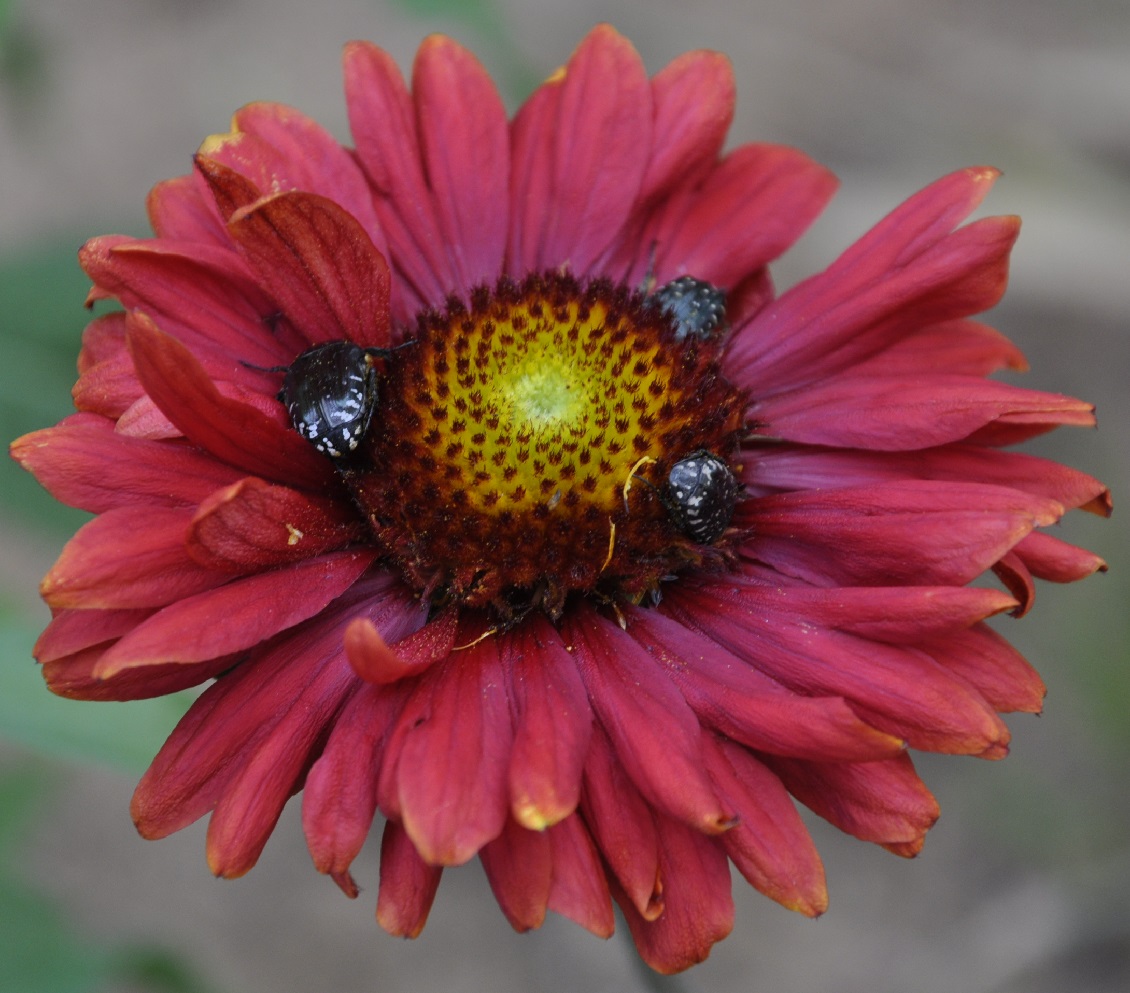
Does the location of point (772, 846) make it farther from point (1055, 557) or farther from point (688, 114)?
point (688, 114)

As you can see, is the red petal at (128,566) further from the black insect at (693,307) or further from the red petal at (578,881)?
the black insect at (693,307)

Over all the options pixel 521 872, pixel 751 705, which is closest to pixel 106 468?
pixel 521 872

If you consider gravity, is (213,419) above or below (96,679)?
above

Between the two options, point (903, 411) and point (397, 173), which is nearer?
point (903, 411)

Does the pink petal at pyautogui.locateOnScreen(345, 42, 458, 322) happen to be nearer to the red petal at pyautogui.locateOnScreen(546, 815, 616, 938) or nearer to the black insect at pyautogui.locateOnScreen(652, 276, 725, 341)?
the black insect at pyautogui.locateOnScreen(652, 276, 725, 341)

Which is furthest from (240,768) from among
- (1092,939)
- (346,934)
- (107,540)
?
(1092,939)

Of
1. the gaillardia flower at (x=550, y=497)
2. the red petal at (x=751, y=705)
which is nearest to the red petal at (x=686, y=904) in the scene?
the gaillardia flower at (x=550, y=497)

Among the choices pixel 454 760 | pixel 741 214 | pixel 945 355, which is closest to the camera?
pixel 454 760
